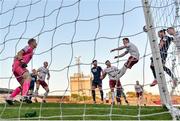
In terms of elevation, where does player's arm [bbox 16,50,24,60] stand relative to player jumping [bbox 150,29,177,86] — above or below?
above

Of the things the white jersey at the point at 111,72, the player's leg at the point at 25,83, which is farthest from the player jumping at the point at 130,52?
the player's leg at the point at 25,83

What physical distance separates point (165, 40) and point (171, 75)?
26.7 inches

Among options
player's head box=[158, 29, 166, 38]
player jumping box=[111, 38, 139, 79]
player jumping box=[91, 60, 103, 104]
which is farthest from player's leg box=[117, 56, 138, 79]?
player jumping box=[91, 60, 103, 104]

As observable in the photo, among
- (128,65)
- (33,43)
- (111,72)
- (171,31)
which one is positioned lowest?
(128,65)

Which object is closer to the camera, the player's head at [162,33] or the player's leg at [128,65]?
the player's head at [162,33]

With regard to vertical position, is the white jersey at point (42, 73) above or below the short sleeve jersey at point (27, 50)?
below

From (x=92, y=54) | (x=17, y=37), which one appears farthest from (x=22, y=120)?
(x=17, y=37)

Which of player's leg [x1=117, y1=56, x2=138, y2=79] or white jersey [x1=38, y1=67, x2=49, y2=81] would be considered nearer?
player's leg [x1=117, y1=56, x2=138, y2=79]

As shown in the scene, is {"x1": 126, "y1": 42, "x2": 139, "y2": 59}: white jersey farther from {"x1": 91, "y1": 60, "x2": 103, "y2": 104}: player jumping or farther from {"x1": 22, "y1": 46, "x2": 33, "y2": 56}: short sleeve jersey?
{"x1": 91, "y1": 60, "x2": 103, "y2": 104}: player jumping

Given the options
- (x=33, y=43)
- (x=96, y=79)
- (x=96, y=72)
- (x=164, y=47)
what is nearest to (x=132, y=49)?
(x=164, y=47)

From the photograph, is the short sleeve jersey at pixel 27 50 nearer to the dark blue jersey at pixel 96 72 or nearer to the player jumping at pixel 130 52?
the player jumping at pixel 130 52

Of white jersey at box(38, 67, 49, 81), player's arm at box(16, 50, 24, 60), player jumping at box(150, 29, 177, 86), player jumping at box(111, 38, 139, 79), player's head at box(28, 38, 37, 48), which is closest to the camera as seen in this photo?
player jumping at box(150, 29, 177, 86)

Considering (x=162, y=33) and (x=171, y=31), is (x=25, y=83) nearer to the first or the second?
(x=162, y=33)

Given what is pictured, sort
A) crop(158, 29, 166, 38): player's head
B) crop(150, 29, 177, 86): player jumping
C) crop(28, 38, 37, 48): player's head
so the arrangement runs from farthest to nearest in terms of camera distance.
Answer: crop(28, 38, 37, 48): player's head
crop(158, 29, 166, 38): player's head
crop(150, 29, 177, 86): player jumping
